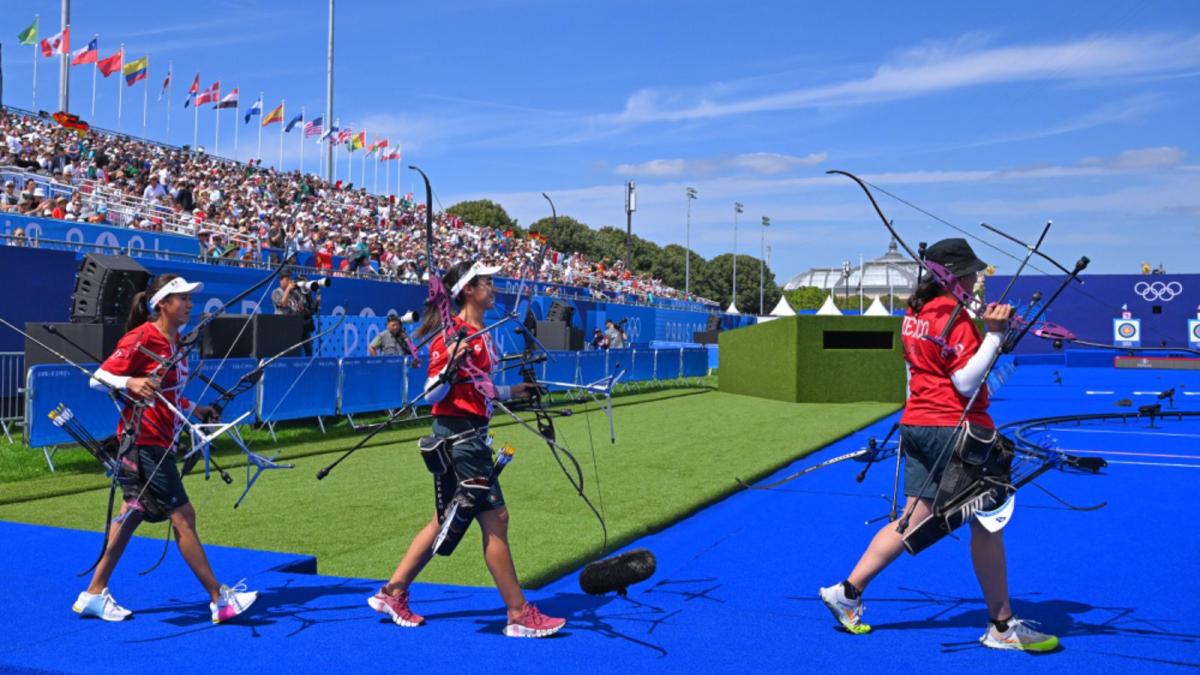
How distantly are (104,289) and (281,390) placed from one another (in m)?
3.05

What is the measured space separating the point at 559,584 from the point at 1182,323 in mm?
55003

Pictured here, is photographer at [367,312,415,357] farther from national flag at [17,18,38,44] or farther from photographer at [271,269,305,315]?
national flag at [17,18,38,44]

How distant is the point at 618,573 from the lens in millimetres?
5980

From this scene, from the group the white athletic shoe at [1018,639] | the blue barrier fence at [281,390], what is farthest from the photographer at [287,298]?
the white athletic shoe at [1018,639]

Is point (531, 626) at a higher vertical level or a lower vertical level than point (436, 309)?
lower

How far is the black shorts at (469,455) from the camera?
528cm

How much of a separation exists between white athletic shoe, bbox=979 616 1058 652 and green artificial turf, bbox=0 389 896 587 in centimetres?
300

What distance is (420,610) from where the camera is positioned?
18.8ft

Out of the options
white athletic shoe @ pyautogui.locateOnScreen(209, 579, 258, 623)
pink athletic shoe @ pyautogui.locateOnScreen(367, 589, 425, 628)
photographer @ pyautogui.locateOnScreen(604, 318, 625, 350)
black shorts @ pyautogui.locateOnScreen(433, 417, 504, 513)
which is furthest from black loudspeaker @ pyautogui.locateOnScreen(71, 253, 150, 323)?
photographer @ pyautogui.locateOnScreen(604, 318, 625, 350)

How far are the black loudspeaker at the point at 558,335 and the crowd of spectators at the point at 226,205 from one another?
3.65 metres

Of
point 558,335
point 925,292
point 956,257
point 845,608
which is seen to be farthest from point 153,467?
point 558,335

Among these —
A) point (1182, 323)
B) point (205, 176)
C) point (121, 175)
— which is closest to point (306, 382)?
point (121, 175)

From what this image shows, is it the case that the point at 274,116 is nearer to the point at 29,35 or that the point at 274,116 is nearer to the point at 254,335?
the point at 29,35

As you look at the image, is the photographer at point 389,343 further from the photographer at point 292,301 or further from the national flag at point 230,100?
the national flag at point 230,100
